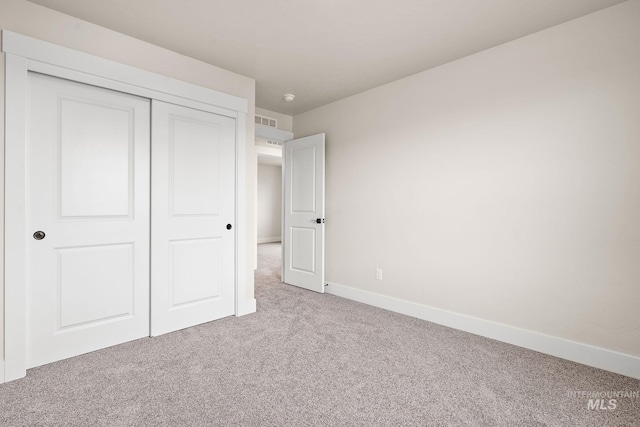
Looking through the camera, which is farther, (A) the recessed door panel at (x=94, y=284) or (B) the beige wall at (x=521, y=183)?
(A) the recessed door panel at (x=94, y=284)

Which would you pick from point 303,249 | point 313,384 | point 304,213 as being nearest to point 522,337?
point 313,384

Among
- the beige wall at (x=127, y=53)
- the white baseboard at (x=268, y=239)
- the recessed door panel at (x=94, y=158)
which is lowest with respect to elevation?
the white baseboard at (x=268, y=239)

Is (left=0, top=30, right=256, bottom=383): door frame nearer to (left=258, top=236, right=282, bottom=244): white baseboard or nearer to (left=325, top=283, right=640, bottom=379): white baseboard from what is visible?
(left=325, top=283, right=640, bottom=379): white baseboard

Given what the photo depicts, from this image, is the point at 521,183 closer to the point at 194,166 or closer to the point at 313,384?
the point at 313,384

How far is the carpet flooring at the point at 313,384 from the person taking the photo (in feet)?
5.29

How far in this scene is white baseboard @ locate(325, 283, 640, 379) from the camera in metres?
2.08

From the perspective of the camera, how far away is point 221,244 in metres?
3.07

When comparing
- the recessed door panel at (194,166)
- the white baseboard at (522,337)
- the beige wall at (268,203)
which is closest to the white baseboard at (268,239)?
the beige wall at (268,203)

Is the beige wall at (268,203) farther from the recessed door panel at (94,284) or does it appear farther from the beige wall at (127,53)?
the recessed door panel at (94,284)

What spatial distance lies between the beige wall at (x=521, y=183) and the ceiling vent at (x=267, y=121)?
136 cm

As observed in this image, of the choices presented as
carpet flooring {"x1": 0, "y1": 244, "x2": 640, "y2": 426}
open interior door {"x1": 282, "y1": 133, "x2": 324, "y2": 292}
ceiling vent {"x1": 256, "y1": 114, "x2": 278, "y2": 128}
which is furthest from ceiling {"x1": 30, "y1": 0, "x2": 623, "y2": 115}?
carpet flooring {"x1": 0, "y1": 244, "x2": 640, "y2": 426}

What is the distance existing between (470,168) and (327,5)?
1.84m

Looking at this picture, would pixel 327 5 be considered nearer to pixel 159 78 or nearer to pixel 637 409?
pixel 159 78

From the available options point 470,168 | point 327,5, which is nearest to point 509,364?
point 470,168
